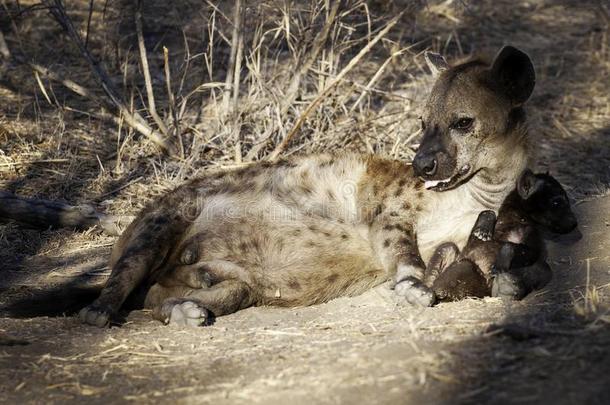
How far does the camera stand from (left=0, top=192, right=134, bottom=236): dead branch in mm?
5805

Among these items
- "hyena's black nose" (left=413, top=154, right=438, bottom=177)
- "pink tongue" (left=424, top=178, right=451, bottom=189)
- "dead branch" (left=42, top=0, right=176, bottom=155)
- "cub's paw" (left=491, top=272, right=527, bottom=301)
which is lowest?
"dead branch" (left=42, top=0, right=176, bottom=155)

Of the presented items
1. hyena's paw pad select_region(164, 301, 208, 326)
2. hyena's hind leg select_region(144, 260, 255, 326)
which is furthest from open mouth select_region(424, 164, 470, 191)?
hyena's paw pad select_region(164, 301, 208, 326)

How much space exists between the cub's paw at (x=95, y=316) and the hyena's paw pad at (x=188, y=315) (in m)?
0.27

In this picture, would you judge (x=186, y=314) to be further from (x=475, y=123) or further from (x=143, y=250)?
(x=475, y=123)

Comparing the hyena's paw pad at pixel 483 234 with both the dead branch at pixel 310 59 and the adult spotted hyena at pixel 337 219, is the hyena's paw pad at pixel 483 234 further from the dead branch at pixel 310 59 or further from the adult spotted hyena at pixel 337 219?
the dead branch at pixel 310 59

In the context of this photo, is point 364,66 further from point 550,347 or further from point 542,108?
point 550,347

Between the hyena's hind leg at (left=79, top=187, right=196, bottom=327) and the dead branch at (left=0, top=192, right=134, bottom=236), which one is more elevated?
the hyena's hind leg at (left=79, top=187, right=196, bottom=327)

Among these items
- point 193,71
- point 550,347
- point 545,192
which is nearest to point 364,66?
point 193,71

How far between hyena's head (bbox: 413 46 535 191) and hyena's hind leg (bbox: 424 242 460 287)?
293 millimetres

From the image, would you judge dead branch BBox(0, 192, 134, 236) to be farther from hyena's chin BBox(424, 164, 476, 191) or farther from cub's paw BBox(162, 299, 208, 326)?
hyena's chin BBox(424, 164, 476, 191)

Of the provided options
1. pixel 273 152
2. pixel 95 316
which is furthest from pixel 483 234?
pixel 273 152

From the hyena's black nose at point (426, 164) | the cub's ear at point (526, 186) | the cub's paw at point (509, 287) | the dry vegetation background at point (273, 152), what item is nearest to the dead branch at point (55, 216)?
the dry vegetation background at point (273, 152)

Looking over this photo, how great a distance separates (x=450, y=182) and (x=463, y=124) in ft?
0.93

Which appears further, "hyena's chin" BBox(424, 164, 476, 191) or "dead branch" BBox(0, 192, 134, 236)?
"dead branch" BBox(0, 192, 134, 236)
